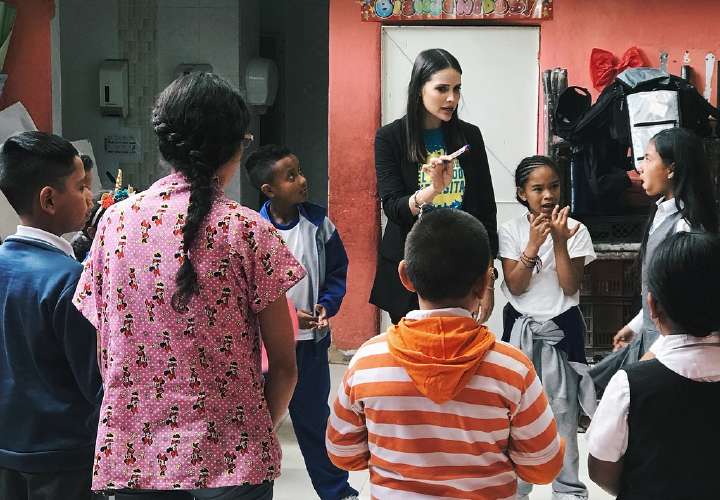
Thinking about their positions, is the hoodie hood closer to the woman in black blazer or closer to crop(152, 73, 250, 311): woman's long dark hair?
crop(152, 73, 250, 311): woman's long dark hair

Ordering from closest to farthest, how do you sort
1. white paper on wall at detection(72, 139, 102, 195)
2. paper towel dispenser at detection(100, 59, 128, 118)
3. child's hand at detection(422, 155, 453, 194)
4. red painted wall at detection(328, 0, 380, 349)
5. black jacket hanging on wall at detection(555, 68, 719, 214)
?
1. child's hand at detection(422, 155, 453, 194)
2. black jacket hanging on wall at detection(555, 68, 719, 214)
3. red painted wall at detection(328, 0, 380, 349)
4. white paper on wall at detection(72, 139, 102, 195)
5. paper towel dispenser at detection(100, 59, 128, 118)

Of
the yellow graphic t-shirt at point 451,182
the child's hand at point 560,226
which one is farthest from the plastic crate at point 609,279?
the yellow graphic t-shirt at point 451,182

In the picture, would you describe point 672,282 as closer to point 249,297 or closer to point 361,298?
point 249,297

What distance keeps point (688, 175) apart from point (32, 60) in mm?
4680

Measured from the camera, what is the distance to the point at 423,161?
10.4 ft

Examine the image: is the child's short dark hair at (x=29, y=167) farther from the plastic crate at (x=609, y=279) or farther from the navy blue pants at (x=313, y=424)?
the plastic crate at (x=609, y=279)

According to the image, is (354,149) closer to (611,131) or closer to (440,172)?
(611,131)

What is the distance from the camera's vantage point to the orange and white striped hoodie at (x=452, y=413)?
1.69 metres

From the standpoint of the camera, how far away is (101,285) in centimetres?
180

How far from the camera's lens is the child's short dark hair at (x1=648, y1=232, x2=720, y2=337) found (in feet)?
5.82

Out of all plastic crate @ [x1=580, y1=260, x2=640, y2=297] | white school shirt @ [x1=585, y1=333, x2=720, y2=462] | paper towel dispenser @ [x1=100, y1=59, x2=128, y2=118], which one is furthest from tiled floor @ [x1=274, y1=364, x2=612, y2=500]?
paper towel dispenser @ [x1=100, y1=59, x2=128, y2=118]

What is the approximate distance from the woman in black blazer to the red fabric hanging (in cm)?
254

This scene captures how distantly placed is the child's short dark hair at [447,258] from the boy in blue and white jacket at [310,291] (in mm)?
1472

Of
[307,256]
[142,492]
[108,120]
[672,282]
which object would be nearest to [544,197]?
[307,256]
